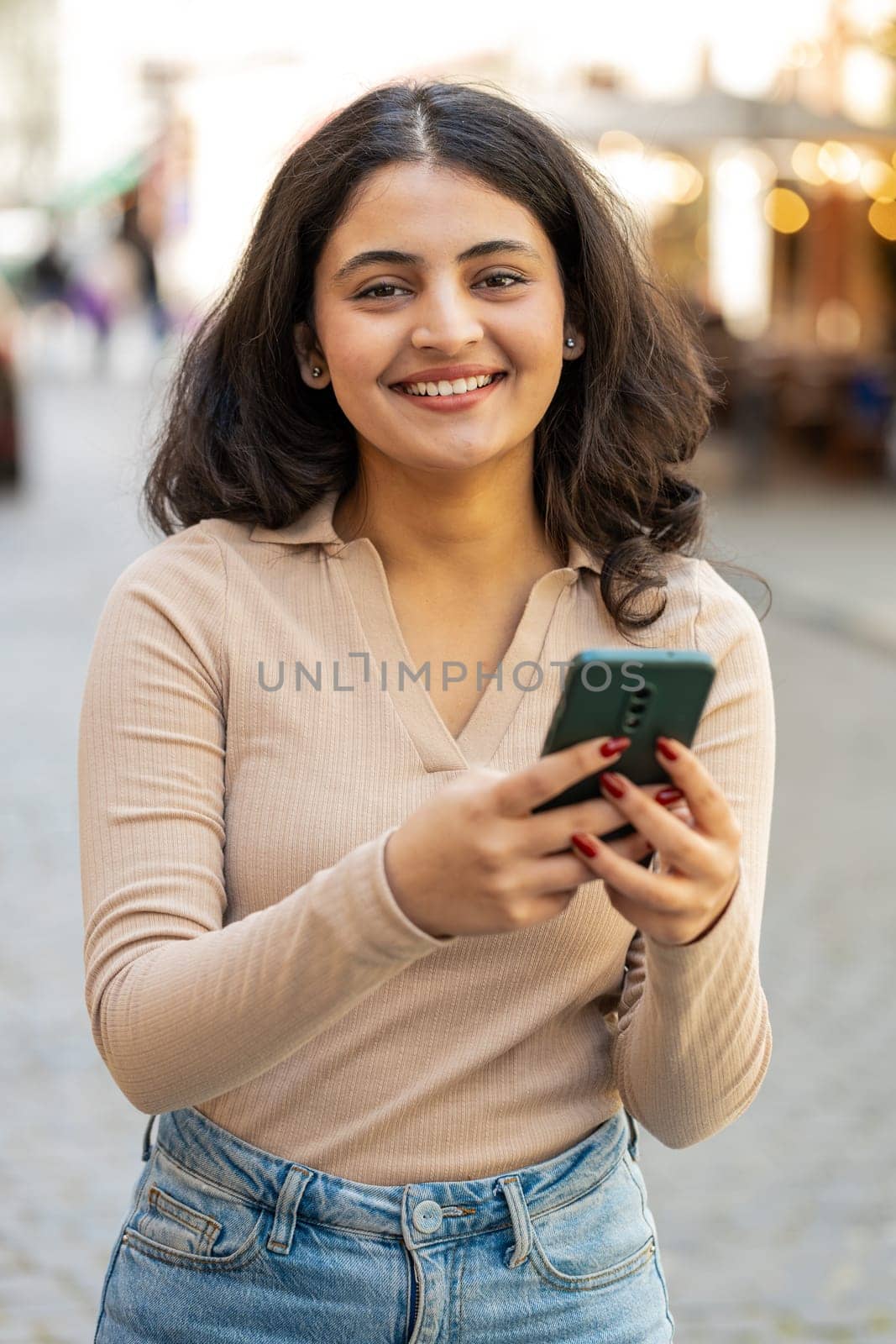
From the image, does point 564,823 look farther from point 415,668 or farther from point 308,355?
point 308,355

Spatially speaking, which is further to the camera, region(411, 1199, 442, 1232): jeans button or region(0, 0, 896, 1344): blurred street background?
region(0, 0, 896, 1344): blurred street background

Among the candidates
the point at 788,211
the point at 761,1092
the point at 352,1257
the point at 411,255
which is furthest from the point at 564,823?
the point at 788,211

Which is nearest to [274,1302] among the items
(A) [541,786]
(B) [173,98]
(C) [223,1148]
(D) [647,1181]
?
(C) [223,1148]

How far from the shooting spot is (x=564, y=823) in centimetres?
141

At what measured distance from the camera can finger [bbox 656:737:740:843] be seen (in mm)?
1416

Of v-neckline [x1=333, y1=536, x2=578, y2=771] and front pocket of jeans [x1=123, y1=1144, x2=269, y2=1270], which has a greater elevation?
v-neckline [x1=333, y1=536, x2=578, y2=771]

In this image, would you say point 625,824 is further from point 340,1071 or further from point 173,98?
point 173,98

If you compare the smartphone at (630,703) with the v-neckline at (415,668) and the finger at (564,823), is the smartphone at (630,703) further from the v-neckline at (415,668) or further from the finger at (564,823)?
the v-neckline at (415,668)

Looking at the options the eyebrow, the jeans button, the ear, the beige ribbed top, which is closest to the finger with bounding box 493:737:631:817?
the beige ribbed top

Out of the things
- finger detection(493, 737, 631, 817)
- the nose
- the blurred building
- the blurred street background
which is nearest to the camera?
finger detection(493, 737, 631, 817)

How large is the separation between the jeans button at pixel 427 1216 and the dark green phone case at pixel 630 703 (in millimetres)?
489

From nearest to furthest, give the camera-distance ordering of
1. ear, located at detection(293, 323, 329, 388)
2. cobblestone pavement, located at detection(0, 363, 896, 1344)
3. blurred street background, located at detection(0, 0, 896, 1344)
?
ear, located at detection(293, 323, 329, 388), cobblestone pavement, located at detection(0, 363, 896, 1344), blurred street background, located at detection(0, 0, 896, 1344)

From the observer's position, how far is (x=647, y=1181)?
4.07 m

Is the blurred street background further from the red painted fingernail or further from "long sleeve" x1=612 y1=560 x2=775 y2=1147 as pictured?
the red painted fingernail
